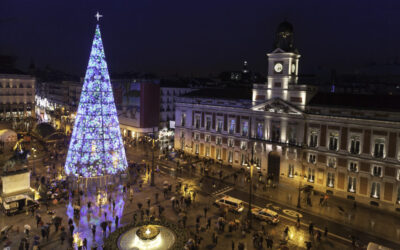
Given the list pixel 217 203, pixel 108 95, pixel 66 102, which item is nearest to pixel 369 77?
pixel 217 203

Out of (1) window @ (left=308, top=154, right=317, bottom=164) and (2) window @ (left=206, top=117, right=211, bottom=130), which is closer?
(1) window @ (left=308, top=154, right=317, bottom=164)

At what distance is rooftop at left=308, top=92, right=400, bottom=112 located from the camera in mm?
32594

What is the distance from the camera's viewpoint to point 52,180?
119 ft

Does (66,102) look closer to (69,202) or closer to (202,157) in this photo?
(202,157)

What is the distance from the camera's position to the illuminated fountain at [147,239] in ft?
67.5

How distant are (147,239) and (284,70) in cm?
2865

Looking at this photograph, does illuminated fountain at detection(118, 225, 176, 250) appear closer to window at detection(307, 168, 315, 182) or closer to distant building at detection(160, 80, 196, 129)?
window at detection(307, 168, 315, 182)

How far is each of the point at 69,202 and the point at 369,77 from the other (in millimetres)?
65478

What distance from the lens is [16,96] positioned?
74.9 m

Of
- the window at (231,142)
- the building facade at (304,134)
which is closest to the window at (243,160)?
the building facade at (304,134)

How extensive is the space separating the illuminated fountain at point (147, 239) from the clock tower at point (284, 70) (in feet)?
82.2

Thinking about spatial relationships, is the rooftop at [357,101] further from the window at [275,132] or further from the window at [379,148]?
the window at [275,132]

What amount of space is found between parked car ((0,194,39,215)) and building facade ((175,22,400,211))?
2318 cm

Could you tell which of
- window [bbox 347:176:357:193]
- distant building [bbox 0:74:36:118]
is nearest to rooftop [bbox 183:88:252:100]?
window [bbox 347:176:357:193]
